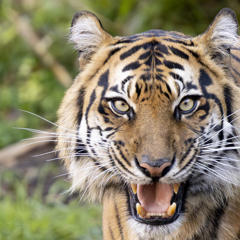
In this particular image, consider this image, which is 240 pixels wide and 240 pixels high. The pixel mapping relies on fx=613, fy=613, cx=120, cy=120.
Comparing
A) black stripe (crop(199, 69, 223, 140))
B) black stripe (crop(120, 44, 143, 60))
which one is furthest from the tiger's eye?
black stripe (crop(120, 44, 143, 60))

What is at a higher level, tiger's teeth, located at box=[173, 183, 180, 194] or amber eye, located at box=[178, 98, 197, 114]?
amber eye, located at box=[178, 98, 197, 114]

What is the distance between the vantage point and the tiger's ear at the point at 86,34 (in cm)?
360

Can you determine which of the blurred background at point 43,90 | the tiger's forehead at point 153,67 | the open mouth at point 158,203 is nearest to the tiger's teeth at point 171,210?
the open mouth at point 158,203

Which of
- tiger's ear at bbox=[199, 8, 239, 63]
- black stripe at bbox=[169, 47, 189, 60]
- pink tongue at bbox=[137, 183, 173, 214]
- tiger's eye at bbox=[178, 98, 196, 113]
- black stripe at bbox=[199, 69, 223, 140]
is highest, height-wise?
tiger's ear at bbox=[199, 8, 239, 63]

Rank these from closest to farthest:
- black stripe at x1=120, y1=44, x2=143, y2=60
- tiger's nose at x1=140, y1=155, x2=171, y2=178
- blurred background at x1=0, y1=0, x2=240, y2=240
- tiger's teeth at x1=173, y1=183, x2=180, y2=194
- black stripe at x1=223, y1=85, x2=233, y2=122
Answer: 1. tiger's nose at x1=140, y1=155, x2=171, y2=178
2. tiger's teeth at x1=173, y1=183, x2=180, y2=194
3. black stripe at x1=223, y1=85, x2=233, y2=122
4. black stripe at x1=120, y1=44, x2=143, y2=60
5. blurred background at x1=0, y1=0, x2=240, y2=240

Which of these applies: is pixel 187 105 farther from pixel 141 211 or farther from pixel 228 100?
pixel 141 211

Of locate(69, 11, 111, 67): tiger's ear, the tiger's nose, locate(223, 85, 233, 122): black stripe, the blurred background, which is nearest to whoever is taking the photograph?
the tiger's nose

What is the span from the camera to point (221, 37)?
347 centimetres

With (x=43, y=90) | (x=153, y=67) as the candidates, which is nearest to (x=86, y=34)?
(x=153, y=67)

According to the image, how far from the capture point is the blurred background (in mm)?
5566

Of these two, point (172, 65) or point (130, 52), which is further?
point (130, 52)

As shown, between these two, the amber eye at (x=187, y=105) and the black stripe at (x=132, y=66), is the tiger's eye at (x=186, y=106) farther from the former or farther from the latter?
the black stripe at (x=132, y=66)

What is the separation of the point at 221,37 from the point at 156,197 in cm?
98

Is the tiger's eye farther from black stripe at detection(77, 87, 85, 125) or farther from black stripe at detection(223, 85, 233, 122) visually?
black stripe at detection(77, 87, 85, 125)
